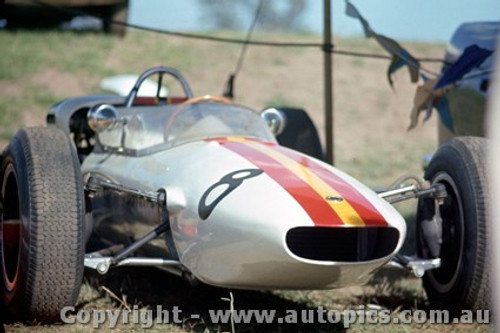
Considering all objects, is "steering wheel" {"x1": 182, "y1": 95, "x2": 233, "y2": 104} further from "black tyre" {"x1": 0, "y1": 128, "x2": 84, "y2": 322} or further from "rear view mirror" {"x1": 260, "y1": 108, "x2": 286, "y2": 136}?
"black tyre" {"x1": 0, "y1": 128, "x2": 84, "y2": 322}

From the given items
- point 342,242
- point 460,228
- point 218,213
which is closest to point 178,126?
point 218,213

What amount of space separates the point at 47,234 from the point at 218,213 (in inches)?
32.5

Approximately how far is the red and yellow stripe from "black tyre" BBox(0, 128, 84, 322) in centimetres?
94

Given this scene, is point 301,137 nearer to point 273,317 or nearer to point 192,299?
point 192,299

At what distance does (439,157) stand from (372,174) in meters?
6.58

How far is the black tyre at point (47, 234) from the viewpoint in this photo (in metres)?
4.67

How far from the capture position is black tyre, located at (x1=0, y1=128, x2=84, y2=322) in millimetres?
4672

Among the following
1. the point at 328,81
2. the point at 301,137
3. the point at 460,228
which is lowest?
the point at 460,228

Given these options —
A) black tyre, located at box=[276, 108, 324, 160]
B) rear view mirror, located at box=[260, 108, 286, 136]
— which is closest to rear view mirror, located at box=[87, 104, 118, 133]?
rear view mirror, located at box=[260, 108, 286, 136]

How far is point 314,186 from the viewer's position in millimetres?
4727

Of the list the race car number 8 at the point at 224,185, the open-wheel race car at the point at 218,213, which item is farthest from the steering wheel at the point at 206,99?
the race car number 8 at the point at 224,185

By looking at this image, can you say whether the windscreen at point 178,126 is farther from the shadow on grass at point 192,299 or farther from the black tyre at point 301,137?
the black tyre at point 301,137

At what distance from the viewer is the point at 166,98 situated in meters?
7.08

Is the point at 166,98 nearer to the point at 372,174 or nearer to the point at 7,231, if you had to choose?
the point at 7,231
